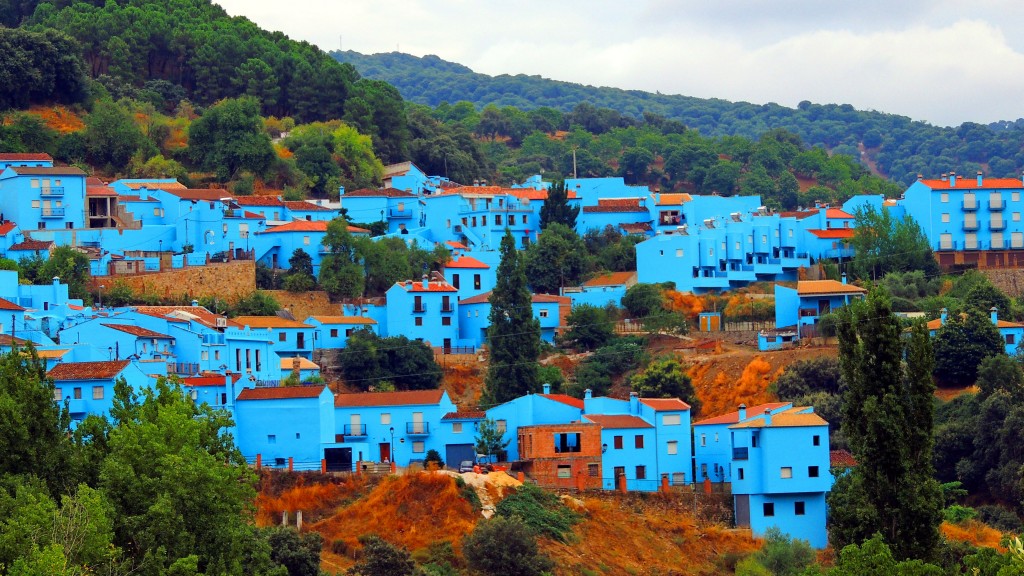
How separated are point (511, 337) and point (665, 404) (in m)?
8.03

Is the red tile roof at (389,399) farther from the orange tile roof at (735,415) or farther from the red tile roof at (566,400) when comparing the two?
the orange tile roof at (735,415)

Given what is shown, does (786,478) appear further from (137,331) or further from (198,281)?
(198,281)

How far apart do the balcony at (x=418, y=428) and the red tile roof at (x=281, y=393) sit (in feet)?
10.1

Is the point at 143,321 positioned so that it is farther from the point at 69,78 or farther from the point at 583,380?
the point at 69,78

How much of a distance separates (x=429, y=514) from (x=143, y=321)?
15114mm

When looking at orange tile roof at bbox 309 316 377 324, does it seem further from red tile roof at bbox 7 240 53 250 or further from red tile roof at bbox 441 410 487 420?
red tile roof at bbox 441 410 487 420

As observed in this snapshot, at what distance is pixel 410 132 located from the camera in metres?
101

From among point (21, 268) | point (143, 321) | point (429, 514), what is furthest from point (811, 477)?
point (21, 268)

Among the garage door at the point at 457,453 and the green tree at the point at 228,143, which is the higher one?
the green tree at the point at 228,143

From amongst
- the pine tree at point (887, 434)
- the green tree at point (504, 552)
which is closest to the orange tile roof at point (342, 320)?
the green tree at point (504, 552)

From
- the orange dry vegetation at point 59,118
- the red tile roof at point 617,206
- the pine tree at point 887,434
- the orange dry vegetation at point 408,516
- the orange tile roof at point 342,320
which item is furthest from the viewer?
the orange dry vegetation at point 59,118

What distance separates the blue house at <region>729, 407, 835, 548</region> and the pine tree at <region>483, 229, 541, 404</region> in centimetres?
1028

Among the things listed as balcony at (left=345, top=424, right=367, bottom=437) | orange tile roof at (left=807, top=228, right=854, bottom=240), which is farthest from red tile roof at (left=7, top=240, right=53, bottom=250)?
orange tile roof at (left=807, top=228, right=854, bottom=240)

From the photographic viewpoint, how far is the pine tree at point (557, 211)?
8231 centimetres
